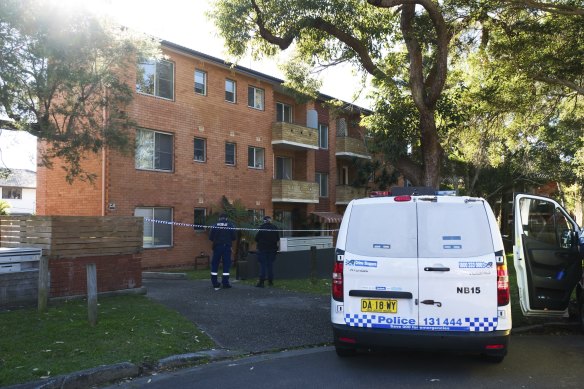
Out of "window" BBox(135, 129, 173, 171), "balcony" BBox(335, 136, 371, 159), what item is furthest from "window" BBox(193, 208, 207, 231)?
"balcony" BBox(335, 136, 371, 159)

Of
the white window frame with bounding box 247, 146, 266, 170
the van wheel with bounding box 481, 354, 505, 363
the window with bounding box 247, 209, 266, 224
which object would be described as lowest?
the van wheel with bounding box 481, 354, 505, 363

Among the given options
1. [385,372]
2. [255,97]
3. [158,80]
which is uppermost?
[255,97]

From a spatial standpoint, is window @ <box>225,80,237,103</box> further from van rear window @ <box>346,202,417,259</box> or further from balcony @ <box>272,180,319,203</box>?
van rear window @ <box>346,202,417,259</box>

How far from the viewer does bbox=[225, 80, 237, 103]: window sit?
877 inches

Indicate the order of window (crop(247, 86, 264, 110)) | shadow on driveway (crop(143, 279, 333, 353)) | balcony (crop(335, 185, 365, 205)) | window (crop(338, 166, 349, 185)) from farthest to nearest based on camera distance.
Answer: window (crop(338, 166, 349, 185))
balcony (crop(335, 185, 365, 205))
window (crop(247, 86, 264, 110))
shadow on driveway (crop(143, 279, 333, 353))

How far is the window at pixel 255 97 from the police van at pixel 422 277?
59.1 ft

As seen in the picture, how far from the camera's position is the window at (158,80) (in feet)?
61.5

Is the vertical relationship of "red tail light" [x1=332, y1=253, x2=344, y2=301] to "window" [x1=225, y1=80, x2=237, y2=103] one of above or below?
below

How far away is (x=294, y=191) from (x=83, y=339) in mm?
18256

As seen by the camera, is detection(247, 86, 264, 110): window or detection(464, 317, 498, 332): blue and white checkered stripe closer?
detection(464, 317, 498, 332): blue and white checkered stripe

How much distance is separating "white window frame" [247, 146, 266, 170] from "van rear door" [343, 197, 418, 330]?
17.6m

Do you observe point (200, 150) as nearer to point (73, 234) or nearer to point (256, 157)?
point (256, 157)

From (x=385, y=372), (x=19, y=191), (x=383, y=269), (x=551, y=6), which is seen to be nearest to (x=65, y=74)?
(x=383, y=269)

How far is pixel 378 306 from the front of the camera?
5.73 m
